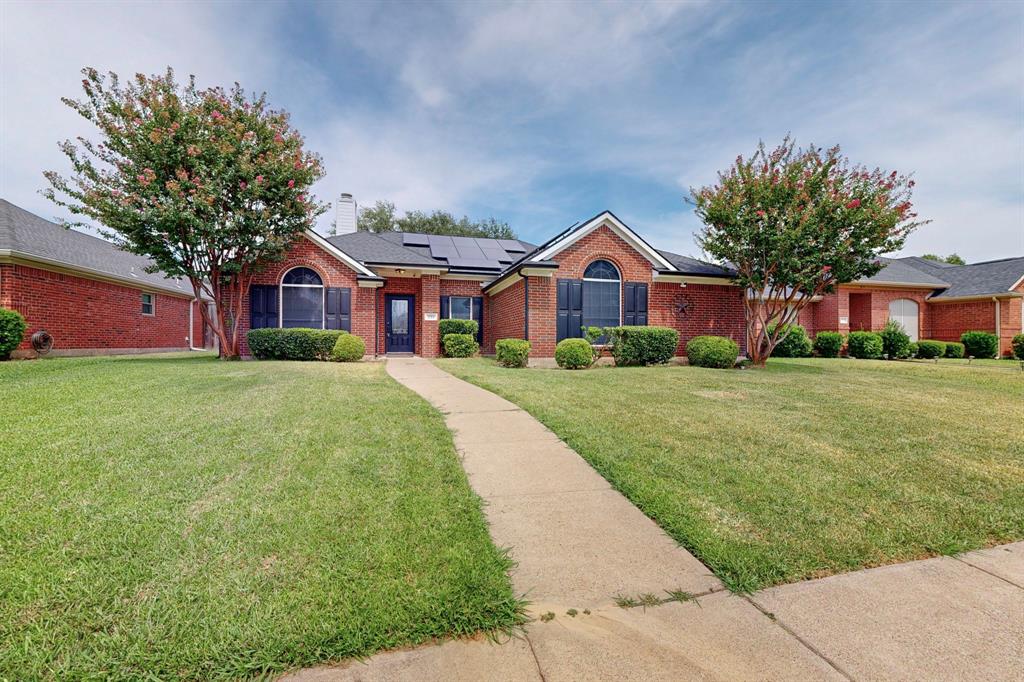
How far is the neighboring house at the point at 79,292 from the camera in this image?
1148 centimetres

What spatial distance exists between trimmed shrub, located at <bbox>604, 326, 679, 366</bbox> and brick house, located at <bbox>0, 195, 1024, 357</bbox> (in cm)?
106

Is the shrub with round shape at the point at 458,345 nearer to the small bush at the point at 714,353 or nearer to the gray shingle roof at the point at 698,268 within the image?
the gray shingle roof at the point at 698,268

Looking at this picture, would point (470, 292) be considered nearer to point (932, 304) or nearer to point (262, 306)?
point (262, 306)

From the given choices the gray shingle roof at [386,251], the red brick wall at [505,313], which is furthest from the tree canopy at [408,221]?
the red brick wall at [505,313]

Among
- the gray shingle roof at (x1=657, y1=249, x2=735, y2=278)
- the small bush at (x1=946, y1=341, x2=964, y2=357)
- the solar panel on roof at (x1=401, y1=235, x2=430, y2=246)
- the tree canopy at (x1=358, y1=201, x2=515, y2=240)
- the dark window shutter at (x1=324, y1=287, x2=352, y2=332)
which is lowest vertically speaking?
the small bush at (x1=946, y1=341, x2=964, y2=357)

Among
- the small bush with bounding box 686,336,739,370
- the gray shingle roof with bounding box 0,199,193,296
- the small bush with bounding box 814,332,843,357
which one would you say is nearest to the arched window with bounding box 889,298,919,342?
the small bush with bounding box 814,332,843,357

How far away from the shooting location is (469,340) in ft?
49.9

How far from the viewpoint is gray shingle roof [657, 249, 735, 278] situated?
13.9m

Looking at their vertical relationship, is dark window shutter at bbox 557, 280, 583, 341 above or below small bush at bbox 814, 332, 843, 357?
above

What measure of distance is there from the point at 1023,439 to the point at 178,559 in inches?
311

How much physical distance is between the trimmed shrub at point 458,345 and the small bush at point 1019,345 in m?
21.0

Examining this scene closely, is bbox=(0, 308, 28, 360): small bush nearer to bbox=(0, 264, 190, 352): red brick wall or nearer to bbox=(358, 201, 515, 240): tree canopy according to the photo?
bbox=(0, 264, 190, 352): red brick wall

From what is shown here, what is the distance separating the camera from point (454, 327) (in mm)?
15758

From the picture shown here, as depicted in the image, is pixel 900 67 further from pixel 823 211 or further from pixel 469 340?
pixel 469 340
